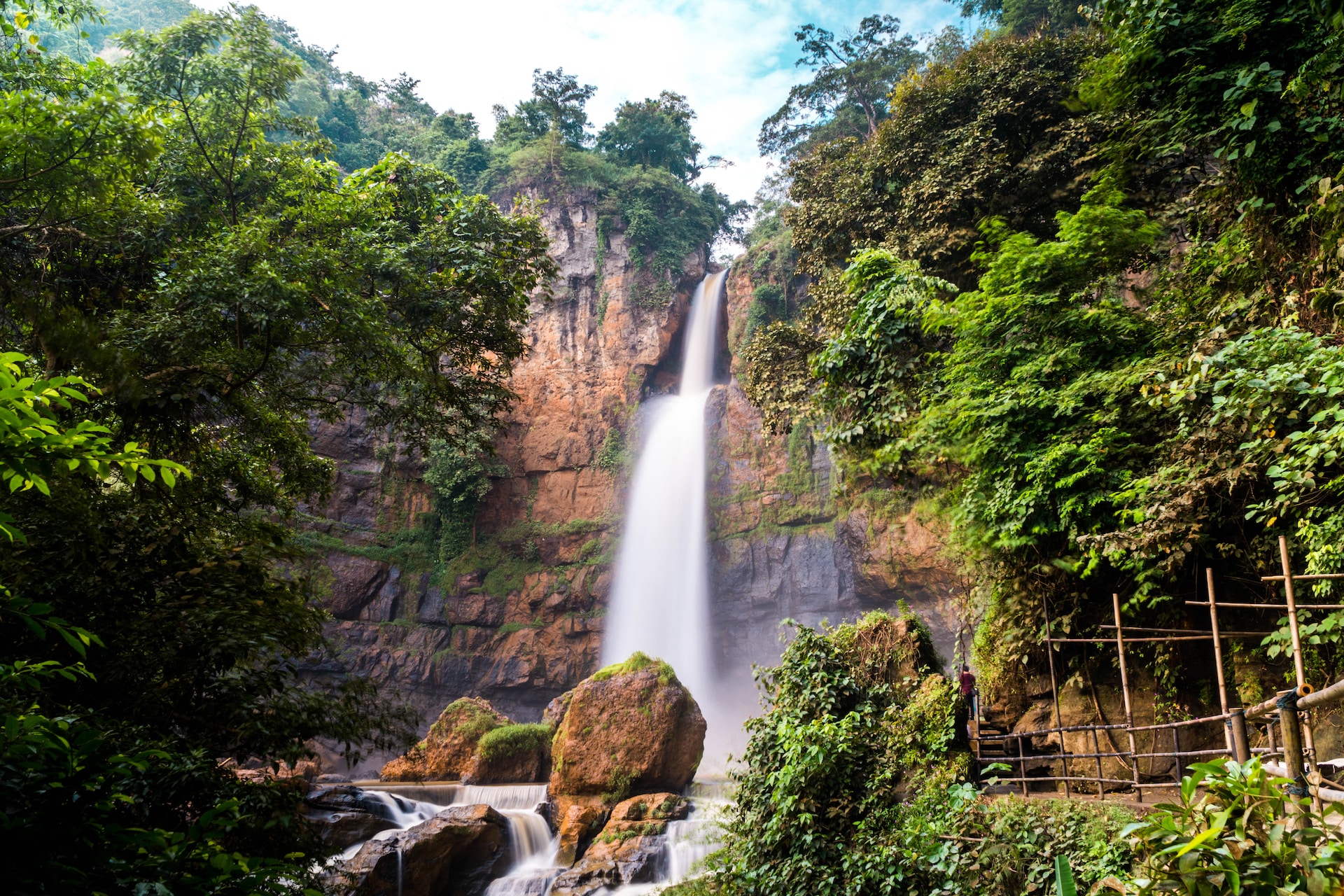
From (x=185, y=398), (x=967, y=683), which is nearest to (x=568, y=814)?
(x=967, y=683)

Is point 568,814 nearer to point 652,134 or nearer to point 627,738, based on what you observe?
point 627,738

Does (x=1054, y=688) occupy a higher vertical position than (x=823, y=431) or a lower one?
lower

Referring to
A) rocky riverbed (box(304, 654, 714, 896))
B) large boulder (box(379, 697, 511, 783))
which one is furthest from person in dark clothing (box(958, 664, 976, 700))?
large boulder (box(379, 697, 511, 783))

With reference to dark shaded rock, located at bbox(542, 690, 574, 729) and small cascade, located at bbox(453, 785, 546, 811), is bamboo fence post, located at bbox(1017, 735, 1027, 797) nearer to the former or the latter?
small cascade, located at bbox(453, 785, 546, 811)

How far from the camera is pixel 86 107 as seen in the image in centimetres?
604

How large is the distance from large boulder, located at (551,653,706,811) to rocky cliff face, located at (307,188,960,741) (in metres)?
8.50

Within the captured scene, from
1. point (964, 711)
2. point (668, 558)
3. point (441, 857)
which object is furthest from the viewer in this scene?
point (668, 558)

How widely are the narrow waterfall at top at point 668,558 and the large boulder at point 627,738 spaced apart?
9579 mm

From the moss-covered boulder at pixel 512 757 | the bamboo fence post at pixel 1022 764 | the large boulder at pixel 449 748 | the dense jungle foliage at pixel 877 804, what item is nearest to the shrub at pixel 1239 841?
the dense jungle foliage at pixel 877 804

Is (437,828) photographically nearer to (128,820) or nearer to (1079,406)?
(128,820)

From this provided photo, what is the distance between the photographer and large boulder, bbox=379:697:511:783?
17.4 m

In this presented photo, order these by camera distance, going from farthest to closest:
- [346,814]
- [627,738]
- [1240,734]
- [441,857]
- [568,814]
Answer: [627,738]
[568,814]
[346,814]
[441,857]
[1240,734]

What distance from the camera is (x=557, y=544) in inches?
1012

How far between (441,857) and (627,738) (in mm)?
3716
